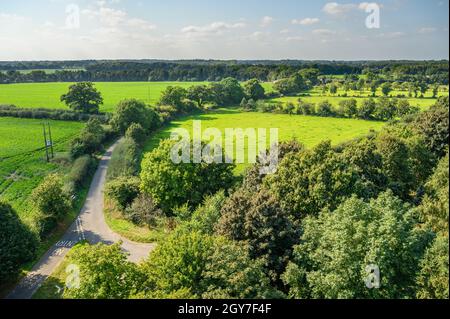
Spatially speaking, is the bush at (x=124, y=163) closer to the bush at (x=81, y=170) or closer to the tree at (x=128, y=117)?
the bush at (x=81, y=170)

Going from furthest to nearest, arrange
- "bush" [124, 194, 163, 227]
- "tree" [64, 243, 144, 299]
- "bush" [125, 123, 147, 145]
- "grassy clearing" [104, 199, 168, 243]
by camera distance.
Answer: "bush" [125, 123, 147, 145], "bush" [124, 194, 163, 227], "grassy clearing" [104, 199, 168, 243], "tree" [64, 243, 144, 299]

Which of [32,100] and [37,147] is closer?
[37,147]

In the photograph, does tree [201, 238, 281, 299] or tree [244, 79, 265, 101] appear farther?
tree [244, 79, 265, 101]

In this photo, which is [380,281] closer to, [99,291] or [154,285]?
[154,285]

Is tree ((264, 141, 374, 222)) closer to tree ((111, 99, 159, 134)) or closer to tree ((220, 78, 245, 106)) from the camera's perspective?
tree ((111, 99, 159, 134))

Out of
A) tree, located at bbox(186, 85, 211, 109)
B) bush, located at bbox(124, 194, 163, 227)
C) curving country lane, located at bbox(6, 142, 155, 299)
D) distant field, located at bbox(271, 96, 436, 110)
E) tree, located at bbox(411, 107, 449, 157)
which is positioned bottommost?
curving country lane, located at bbox(6, 142, 155, 299)

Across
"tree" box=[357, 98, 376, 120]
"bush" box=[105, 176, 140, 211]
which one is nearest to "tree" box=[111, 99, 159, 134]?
"bush" box=[105, 176, 140, 211]
